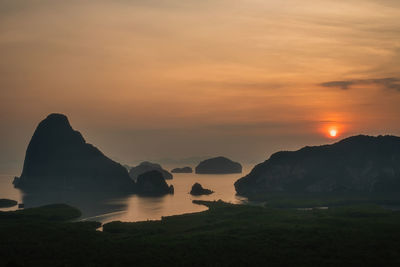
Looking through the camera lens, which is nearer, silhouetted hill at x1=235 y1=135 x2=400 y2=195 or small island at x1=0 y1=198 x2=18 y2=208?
small island at x1=0 y1=198 x2=18 y2=208

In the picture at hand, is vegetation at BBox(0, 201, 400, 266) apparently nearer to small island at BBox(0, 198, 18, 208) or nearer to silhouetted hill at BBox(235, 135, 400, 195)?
small island at BBox(0, 198, 18, 208)

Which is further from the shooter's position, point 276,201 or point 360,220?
point 276,201

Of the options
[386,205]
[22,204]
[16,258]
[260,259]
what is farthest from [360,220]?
[22,204]

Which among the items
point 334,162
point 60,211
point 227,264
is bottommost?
point 227,264

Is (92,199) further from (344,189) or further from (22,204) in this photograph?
(344,189)

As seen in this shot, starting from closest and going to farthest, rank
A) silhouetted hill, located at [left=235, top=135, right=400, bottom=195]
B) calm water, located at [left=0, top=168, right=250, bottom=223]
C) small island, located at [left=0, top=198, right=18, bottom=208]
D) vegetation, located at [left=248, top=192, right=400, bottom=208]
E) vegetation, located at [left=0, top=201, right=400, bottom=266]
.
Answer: vegetation, located at [left=0, top=201, right=400, bottom=266] → calm water, located at [left=0, top=168, right=250, bottom=223] → vegetation, located at [left=248, top=192, right=400, bottom=208] → small island, located at [left=0, top=198, right=18, bottom=208] → silhouetted hill, located at [left=235, top=135, right=400, bottom=195]

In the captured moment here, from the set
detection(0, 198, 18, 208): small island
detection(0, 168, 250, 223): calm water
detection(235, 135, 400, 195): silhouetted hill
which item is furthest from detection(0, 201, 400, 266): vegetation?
detection(235, 135, 400, 195): silhouetted hill

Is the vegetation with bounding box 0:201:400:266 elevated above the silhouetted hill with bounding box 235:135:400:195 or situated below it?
below
